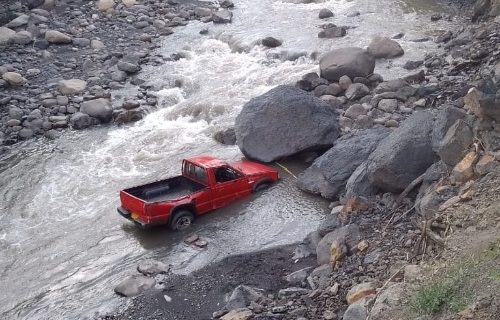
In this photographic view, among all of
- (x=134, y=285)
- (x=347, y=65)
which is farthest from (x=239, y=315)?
(x=347, y=65)

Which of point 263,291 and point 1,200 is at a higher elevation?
point 263,291

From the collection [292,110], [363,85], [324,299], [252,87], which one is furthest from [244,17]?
[324,299]

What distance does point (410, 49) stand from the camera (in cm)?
2395

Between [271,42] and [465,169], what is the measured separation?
1648 centimetres

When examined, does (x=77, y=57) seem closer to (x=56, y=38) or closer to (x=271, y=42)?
(x=56, y=38)

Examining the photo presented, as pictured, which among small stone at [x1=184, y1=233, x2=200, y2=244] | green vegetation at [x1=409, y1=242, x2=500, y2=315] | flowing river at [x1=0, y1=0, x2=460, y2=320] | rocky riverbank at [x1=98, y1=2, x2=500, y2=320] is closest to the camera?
green vegetation at [x1=409, y1=242, x2=500, y2=315]

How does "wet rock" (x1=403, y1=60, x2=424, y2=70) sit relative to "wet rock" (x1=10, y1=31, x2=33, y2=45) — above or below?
above

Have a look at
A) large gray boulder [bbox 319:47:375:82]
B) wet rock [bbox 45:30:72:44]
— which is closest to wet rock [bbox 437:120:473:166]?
A: large gray boulder [bbox 319:47:375:82]

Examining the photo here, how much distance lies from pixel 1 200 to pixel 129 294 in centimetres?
653

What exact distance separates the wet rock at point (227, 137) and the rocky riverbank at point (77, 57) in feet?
12.2

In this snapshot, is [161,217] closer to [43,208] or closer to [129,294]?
[129,294]

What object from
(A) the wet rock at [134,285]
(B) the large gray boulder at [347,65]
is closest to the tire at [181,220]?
(A) the wet rock at [134,285]

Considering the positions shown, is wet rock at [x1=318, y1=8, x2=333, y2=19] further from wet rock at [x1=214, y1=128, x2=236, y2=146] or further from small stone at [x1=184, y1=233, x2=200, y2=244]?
small stone at [x1=184, y1=233, x2=200, y2=244]

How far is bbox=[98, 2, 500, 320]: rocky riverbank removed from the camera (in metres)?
9.62
